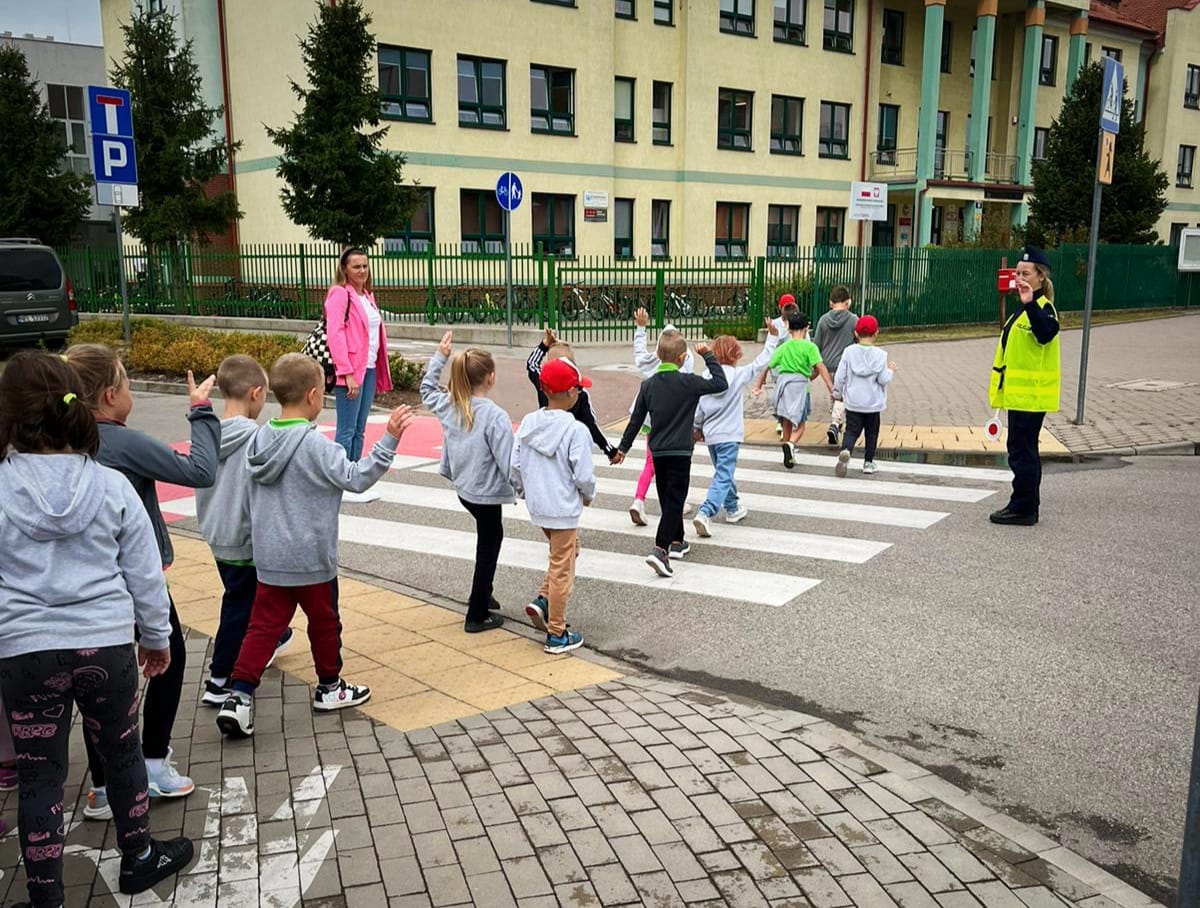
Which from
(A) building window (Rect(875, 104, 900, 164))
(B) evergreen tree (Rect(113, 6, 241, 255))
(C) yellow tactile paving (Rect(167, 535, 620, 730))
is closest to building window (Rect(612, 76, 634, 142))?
(A) building window (Rect(875, 104, 900, 164))

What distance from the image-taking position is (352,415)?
30.3 ft

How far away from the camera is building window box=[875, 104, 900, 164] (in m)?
39.8

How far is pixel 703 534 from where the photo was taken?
314 inches

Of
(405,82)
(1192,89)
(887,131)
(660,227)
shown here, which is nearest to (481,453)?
(405,82)

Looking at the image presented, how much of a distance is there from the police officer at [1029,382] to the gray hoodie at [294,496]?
5643 millimetres

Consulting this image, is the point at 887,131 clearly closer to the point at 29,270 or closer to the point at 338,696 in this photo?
the point at 29,270

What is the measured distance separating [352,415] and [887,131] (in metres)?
36.2

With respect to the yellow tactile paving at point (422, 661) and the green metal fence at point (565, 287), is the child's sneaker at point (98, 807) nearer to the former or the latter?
the yellow tactile paving at point (422, 661)

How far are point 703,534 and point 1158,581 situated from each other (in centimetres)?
304

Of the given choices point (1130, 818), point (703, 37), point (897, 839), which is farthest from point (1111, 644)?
point (703, 37)

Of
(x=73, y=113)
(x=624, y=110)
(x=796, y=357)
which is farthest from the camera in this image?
(x=73, y=113)

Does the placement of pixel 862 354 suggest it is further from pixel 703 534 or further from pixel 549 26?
pixel 549 26

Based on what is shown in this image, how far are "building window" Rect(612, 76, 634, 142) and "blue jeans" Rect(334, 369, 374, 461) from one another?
2604 cm

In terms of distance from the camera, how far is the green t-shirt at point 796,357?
10.6 meters
